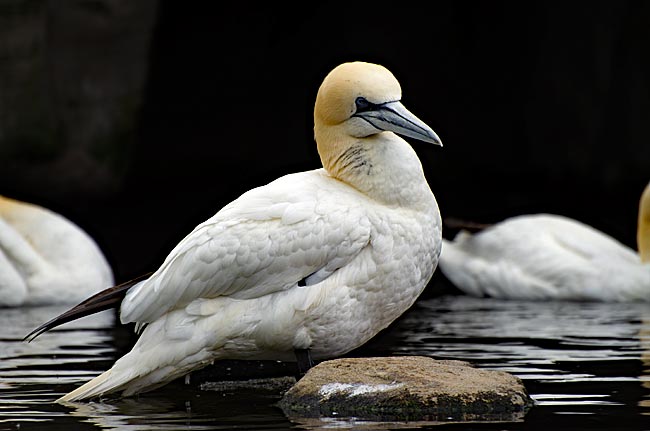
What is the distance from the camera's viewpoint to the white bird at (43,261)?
40.8 ft

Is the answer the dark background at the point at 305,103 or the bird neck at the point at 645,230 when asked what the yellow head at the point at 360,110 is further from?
the dark background at the point at 305,103

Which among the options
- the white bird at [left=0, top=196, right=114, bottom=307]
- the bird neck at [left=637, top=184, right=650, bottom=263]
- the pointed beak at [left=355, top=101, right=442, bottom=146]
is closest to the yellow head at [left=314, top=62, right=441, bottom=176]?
the pointed beak at [left=355, top=101, right=442, bottom=146]

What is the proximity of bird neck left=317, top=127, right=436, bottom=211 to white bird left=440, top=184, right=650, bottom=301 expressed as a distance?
16.6 ft

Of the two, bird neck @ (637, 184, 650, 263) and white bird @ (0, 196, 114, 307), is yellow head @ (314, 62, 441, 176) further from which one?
bird neck @ (637, 184, 650, 263)

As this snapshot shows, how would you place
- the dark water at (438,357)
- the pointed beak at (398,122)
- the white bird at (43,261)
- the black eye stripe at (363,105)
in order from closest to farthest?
the dark water at (438,357), the pointed beak at (398,122), the black eye stripe at (363,105), the white bird at (43,261)

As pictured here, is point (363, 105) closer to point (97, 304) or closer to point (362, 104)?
point (362, 104)

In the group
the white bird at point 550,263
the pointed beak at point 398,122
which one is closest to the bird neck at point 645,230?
the white bird at point 550,263

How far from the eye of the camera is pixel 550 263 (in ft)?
42.1

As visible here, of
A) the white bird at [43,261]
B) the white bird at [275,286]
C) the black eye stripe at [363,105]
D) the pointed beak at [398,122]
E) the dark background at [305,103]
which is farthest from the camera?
the dark background at [305,103]

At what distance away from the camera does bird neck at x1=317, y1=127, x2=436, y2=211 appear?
756 centimetres

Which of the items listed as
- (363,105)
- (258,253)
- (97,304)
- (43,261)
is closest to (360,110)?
(363,105)

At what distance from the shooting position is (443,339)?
389 inches

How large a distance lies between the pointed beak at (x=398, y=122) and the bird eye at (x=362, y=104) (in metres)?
0.02

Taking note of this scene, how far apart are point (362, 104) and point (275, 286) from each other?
3.49 feet
